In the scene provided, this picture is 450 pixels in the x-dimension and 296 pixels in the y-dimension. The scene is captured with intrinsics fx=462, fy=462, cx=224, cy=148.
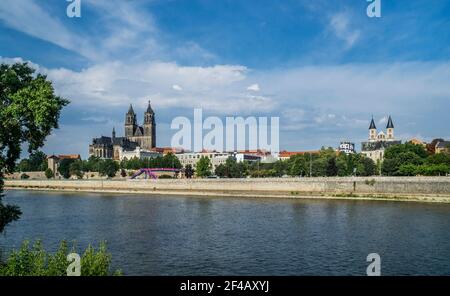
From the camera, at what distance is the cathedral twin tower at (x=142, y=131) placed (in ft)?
530

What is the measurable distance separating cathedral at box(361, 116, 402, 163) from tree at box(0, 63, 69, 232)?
111 meters

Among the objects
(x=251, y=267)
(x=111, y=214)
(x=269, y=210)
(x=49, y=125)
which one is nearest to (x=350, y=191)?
(x=269, y=210)

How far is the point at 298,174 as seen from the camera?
8781cm

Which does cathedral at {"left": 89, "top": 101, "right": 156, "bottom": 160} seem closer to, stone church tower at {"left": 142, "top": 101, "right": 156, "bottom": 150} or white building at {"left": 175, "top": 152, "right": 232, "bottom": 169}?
stone church tower at {"left": 142, "top": 101, "right": 156, "bottom": 150}

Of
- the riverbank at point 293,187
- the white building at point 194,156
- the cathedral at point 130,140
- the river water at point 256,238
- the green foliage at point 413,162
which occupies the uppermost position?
the cathedral at point 130,140

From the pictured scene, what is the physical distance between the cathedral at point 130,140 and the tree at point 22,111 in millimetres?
139179

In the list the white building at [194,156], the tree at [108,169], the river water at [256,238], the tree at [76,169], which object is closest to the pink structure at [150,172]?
the tree at [108,169]

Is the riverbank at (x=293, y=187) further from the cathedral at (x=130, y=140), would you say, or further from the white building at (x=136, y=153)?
the cathedral at (x=130, y=140)

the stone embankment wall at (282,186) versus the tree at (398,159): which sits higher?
the tree at (398,159)

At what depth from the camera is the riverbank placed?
54750 mm

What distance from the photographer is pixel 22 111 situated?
14.7 meters

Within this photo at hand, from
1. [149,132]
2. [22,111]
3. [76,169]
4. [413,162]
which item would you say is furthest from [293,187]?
[149,132]

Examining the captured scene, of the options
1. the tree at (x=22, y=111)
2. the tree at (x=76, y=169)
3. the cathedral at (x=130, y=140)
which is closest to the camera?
the tree at (x=22, y=111)

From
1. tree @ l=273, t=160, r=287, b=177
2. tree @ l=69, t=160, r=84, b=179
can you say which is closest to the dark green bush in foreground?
tree @ l=273, t=160, r=287, b=177
